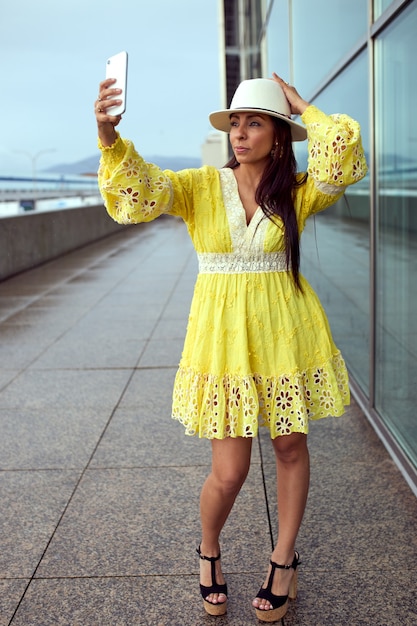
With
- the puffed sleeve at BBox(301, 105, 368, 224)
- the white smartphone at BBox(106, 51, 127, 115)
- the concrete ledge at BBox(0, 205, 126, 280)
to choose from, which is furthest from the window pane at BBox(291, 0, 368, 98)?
the concrete ledge at BBox(0, 205, 126, 280)

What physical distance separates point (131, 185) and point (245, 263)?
471 mm

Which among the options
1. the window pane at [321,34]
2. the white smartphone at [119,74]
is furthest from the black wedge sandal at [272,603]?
the window pane at [321,34]

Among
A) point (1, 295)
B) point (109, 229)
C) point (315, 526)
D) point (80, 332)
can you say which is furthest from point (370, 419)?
point (109, 229)

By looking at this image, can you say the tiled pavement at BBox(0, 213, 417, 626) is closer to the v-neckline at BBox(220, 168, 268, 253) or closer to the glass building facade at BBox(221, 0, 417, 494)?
the glass building facade at BBox(221, 0, 417, 494)

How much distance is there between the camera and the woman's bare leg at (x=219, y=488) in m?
2.66

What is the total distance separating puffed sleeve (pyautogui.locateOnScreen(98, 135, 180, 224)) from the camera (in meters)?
2.52

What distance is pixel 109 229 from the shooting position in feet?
72.5

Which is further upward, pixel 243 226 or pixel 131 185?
pixel 131 185

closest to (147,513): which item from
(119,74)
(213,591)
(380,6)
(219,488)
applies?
(213,591)

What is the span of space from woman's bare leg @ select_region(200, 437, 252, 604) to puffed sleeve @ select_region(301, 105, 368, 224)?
2.93ft

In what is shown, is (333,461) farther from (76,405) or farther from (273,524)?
(76,405)

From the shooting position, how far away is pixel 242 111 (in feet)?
8.65

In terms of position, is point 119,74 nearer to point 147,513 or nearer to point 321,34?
point 147,513

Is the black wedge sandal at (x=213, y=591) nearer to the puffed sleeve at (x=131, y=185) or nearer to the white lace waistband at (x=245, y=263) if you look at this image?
the white lace waistband at (x=245, y=263)
